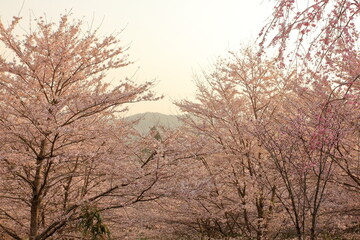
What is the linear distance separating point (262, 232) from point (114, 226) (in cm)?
352

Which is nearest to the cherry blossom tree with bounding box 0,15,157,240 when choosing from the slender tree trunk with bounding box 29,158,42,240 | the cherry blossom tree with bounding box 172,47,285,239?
the slender tree trunk with bounding box 29,158,42,240

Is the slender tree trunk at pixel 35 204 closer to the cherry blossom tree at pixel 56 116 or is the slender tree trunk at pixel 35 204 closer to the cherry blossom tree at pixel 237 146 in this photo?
the cherry blossom tree at pixel 56 116

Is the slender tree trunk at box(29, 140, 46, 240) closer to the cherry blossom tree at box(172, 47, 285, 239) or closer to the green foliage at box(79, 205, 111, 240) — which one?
the green foliage at box(79, 205, 111, 240)

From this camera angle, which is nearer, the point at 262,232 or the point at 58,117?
the point at 58,117

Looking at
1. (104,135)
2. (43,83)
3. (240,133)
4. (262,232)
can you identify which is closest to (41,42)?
(43,83)

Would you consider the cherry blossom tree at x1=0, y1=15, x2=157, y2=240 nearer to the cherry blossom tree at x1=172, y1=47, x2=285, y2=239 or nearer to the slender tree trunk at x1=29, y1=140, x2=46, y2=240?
the slender tree trunk at x1=29, y1=140, x2=46, y2=240

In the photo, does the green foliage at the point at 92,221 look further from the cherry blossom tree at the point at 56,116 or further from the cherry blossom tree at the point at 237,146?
the cherry blossom tree at the point at 237,146

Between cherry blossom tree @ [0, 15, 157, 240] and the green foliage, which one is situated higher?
cherry blossom tree @ [0, 15, 157, 240]

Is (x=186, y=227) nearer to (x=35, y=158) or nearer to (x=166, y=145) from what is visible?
(x=166, y=145)

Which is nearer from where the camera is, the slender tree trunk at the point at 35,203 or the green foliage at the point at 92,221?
the green foliage at the point at 92,221

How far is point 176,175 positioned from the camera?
6.25 metres

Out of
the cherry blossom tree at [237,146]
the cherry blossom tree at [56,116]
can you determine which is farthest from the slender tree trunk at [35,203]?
the cherry blossom tree at [237,146]

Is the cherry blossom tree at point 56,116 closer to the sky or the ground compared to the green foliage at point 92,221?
closer to the sky

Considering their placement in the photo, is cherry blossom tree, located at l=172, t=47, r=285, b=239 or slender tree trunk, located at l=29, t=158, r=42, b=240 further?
cherry blossom tree, located at l=172, t=47, r=285, b=239
